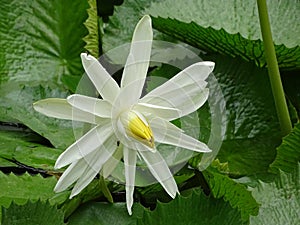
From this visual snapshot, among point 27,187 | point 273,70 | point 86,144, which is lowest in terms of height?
point 27,187

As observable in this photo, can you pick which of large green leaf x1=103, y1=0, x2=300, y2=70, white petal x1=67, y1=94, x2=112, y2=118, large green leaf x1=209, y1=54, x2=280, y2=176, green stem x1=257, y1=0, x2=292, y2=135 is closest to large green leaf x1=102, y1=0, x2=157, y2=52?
large green leaf x1=103, y1=0, x2=300, y2=70

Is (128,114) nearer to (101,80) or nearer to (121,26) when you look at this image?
(101,80)

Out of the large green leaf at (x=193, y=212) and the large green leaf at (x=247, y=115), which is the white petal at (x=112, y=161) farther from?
the large green leaf at (x=247, y=115)

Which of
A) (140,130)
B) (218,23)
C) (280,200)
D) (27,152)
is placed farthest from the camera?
(218,23)

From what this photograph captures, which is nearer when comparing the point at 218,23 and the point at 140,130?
the point at 140,130

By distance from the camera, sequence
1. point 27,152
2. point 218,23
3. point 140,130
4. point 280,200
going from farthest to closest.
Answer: point 218,23
point 27,152
point 280,200
point 140,130

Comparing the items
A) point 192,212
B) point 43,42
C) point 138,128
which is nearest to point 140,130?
point 138,128

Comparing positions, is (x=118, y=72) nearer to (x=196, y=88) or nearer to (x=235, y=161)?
(x=235, y=161)

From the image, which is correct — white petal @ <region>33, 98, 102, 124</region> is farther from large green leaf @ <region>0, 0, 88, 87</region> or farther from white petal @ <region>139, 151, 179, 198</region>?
large green leaf @ <region>0, 0, 88, 87</region>
